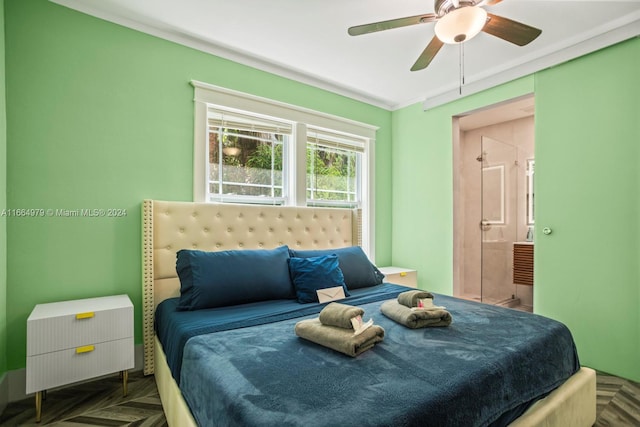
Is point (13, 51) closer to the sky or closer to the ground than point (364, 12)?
closer to the ground

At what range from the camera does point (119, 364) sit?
1.99 meters

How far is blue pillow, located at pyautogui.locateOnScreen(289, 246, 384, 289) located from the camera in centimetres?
267

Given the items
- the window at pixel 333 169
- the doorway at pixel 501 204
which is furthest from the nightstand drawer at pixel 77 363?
the doorway at pixel 501 204

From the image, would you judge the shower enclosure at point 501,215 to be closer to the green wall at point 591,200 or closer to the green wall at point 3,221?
the green wall at point 591,200

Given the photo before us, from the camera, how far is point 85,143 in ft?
7.38

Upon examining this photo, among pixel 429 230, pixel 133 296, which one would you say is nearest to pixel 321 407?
pixel 133 296

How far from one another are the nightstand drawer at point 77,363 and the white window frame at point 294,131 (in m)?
1.20

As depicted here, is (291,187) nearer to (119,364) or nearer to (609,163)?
(119,364)

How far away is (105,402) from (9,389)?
23.3 inches

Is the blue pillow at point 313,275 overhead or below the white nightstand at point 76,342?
overhead

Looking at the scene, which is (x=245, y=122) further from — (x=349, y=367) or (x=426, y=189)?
(x=349, y=367)

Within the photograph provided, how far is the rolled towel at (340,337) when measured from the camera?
1371 mm

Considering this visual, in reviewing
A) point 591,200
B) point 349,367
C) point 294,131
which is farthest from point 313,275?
point 591,200

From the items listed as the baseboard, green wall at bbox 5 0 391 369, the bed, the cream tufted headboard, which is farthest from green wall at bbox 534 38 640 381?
the baseboard
